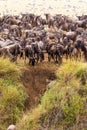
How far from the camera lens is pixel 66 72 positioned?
499 inches

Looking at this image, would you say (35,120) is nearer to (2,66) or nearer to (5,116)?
(5,116)

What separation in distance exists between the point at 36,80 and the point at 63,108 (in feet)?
8.17

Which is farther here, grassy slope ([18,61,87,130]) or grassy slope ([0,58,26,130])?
grassy slope ([0,58,26,130])

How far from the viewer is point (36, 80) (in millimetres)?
13961

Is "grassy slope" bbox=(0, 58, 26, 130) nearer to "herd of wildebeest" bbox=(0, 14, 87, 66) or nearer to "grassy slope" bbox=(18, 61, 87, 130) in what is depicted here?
"grassy slope" bbox=(18, 61, 87, 130)

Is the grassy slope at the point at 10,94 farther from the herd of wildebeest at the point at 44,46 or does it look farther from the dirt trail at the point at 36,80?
the herd of wildebeest at the point at 44,46

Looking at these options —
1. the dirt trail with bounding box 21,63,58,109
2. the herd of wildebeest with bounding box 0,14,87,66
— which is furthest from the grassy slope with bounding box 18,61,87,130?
the herd of wildebeest with bounding box 0,14,87,66

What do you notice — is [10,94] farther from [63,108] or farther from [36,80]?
[36,80]

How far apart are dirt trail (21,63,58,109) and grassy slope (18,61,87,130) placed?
631 millimetres

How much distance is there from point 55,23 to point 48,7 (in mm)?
13881

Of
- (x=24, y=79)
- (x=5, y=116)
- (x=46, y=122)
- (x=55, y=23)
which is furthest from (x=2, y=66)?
(x=55, y=23)

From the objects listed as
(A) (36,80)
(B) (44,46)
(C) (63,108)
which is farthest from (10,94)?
(B) (44,46)

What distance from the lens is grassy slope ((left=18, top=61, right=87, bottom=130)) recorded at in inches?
454

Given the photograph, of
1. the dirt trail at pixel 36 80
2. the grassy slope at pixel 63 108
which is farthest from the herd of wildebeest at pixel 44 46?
the grassy slope at pixel 63 108
